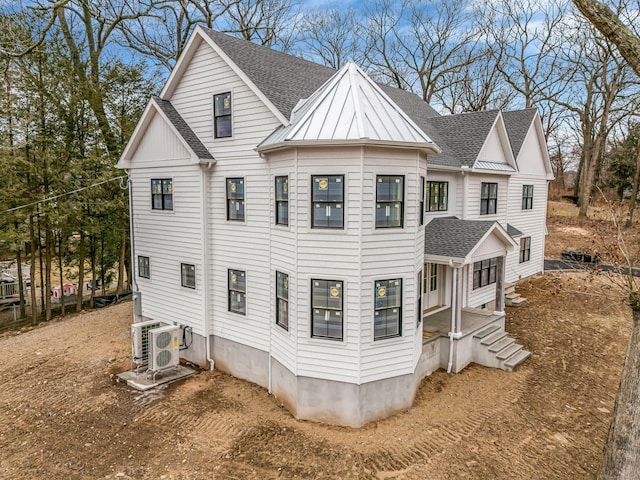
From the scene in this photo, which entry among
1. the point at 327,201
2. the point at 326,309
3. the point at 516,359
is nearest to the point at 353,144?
the point at 327,201

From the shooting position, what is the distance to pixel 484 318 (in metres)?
14.1

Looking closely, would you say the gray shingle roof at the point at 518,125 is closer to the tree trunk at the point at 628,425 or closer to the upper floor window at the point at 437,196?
the upper floor window at the point at 437,196

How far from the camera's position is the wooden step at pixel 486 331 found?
12930mm

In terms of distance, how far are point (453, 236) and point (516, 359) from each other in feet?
13.9

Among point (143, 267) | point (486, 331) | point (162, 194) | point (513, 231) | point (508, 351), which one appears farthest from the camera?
point (513, 231)

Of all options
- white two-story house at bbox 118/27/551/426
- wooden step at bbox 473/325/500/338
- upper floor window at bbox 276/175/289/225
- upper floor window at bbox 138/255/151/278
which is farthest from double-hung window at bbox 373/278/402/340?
upper floor window at bbox 138/255/151/278

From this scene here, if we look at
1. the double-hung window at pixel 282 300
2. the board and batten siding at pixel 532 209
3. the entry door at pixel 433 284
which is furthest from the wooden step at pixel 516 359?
the board and batten siding at pixel 532 209

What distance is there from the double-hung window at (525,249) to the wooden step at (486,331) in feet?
28.1

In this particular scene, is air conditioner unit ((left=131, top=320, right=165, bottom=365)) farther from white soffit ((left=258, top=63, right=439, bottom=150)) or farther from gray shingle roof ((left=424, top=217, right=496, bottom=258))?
gray shingle roof ((left=424, top=217, right=496, bottom=258))

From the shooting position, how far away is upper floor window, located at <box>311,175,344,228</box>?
370 inches

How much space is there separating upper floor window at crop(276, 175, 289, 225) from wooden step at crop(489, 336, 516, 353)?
303 inches

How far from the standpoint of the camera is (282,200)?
34.0ft

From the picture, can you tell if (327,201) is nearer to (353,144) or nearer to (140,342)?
(353,144)

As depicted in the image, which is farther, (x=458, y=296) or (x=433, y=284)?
(x=433, y=284)
